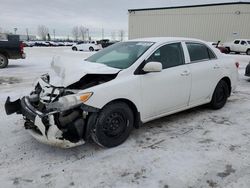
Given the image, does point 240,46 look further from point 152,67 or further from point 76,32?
point 76,32

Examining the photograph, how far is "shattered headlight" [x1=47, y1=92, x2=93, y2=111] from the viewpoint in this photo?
333 cm

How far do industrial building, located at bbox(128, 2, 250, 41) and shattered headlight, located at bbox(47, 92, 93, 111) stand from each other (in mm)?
36402

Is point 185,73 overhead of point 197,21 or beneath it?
beneath

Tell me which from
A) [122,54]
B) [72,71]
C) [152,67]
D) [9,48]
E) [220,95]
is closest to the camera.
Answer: [72,71]

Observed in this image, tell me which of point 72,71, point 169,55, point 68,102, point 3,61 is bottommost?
point 68,102

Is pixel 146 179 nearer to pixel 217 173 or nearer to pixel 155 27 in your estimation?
pixel 217 173

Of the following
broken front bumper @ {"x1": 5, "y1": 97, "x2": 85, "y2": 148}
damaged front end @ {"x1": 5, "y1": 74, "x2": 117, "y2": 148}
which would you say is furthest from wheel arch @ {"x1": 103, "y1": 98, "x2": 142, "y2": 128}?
broken front bumper @ {"x1": 5, "y1": 97, "x2": 85, "y2": 148}

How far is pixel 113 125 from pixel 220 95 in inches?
116

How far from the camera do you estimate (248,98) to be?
6.87 meters

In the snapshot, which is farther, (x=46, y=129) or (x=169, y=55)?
(x=169, y=55)

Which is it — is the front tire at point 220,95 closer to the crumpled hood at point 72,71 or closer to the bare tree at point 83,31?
the crumpled hood at point 72,71

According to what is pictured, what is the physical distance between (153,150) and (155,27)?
3994 centimetres

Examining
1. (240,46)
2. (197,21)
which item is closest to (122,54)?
(240,46)

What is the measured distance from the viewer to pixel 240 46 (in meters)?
28.5
